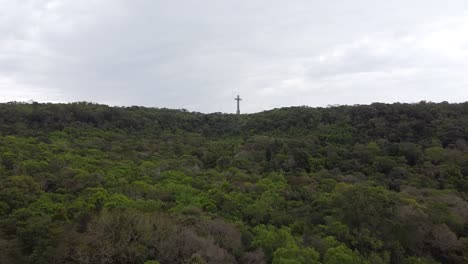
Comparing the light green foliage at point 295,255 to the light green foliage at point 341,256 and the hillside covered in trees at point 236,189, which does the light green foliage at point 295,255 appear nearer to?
the hillside covered in trees at point 236,189

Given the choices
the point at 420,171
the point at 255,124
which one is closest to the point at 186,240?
the point at 420,171

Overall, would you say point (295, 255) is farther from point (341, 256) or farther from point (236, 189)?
point (236, 189)

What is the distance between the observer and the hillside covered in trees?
19.3 m

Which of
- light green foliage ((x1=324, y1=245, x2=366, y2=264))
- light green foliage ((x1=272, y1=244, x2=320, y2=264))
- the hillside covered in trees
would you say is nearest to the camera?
light green foliage ((x1=272, y1=244, x2=320, y2=264))

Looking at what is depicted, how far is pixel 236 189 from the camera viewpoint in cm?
3009

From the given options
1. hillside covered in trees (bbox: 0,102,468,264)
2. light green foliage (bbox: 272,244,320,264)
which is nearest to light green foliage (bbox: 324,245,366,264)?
hillside covered in trees (bbox: 0,102,468,264)

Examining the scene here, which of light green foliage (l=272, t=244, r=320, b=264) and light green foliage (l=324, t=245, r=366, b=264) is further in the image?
light green foliage (l=324, t=245, r=366, b=264)

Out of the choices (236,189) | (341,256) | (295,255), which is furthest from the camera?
(236,189)

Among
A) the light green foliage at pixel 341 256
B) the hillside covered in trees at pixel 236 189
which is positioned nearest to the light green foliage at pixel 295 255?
the hillside covered in trees at pixel 236 189

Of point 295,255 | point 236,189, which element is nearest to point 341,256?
point 295,255

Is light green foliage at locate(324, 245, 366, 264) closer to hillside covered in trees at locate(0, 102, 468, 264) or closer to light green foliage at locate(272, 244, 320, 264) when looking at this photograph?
hillside covered in trees at locate(0, 102, 468, 264)

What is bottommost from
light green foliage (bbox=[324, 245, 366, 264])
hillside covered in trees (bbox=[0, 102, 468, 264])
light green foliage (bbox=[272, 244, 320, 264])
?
light green foliage (bbox=[324, 245, 366, 264])

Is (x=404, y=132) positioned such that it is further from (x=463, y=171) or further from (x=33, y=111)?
(x=33, y=111)

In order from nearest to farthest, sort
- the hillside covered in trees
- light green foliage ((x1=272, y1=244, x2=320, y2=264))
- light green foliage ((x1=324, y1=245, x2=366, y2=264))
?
light green foliage ((x1=272, y1=244, x2=320, y2=264)) < the hillside covered in trees < light green foliage ((x1=324, y1=245, x2=366, y2=264))
